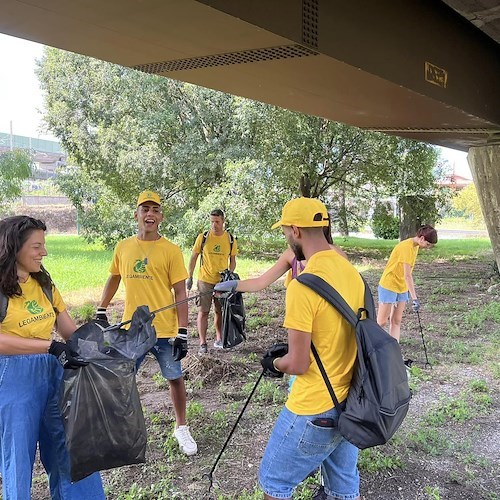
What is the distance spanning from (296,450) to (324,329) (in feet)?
1.97

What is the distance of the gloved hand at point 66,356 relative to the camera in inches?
107

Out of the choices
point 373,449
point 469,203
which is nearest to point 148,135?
point 373,449

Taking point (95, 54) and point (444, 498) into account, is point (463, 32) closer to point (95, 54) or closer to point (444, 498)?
point (95, 54)

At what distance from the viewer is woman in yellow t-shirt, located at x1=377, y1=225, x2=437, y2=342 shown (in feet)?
21.4

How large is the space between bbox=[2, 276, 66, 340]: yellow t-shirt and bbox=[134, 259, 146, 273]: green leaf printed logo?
116cm

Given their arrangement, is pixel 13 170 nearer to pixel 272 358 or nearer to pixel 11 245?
pixel 11 245

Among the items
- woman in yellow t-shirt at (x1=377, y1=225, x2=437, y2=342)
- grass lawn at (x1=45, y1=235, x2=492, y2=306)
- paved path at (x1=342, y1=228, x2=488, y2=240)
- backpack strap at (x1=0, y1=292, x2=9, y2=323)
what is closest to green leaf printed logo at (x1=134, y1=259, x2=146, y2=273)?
backpack strap at (x1=0, y1=292, x2=9, y2=323)

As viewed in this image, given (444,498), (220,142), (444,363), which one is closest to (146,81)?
(220,142)

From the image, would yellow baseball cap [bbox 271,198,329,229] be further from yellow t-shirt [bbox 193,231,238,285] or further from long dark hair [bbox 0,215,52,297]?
yellow t-shirt [bbox 193,231,238,285]

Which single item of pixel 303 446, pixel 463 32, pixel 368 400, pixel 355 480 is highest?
pixel 463 32

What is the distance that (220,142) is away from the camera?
55.2 feet

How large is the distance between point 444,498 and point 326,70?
3026mm

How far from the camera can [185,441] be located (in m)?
4.33

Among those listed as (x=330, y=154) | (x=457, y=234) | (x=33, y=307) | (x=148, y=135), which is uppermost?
(x=148, y=135)
